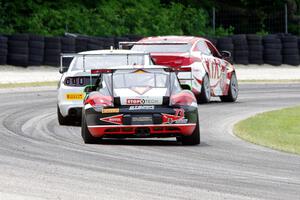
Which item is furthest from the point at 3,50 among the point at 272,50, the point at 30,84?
the point at 272,50

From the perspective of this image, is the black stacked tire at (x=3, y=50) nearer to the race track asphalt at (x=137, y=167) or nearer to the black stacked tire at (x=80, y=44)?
the black stacked tire at (x=80, y=44)

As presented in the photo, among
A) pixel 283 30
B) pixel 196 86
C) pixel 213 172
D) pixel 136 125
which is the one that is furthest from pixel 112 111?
pixel 283 30

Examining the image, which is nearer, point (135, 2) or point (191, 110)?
point (191, 110)

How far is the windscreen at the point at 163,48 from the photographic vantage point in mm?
26531

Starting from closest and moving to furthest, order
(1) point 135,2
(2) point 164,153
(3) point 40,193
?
(3) point 40,193
(2) point 164,153
(1) point 135,2

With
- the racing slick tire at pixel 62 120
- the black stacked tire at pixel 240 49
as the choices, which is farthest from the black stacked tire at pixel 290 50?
the racing slick tire at pixel 62 120

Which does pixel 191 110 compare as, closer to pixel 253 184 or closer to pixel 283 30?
pixel 253 184

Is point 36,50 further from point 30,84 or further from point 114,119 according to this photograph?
point 114,119

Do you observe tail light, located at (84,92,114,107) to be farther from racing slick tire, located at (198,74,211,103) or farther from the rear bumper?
racing slick tire, located at (198,74,211,103)

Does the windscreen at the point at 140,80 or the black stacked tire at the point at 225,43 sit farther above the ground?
the windscreen at the point at 140,80

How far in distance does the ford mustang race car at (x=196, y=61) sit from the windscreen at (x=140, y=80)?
26.4ft

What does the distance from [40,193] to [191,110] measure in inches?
237

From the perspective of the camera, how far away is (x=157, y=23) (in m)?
47.8

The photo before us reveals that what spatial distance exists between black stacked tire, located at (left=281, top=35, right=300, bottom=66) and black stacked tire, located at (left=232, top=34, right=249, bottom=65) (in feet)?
4.87
